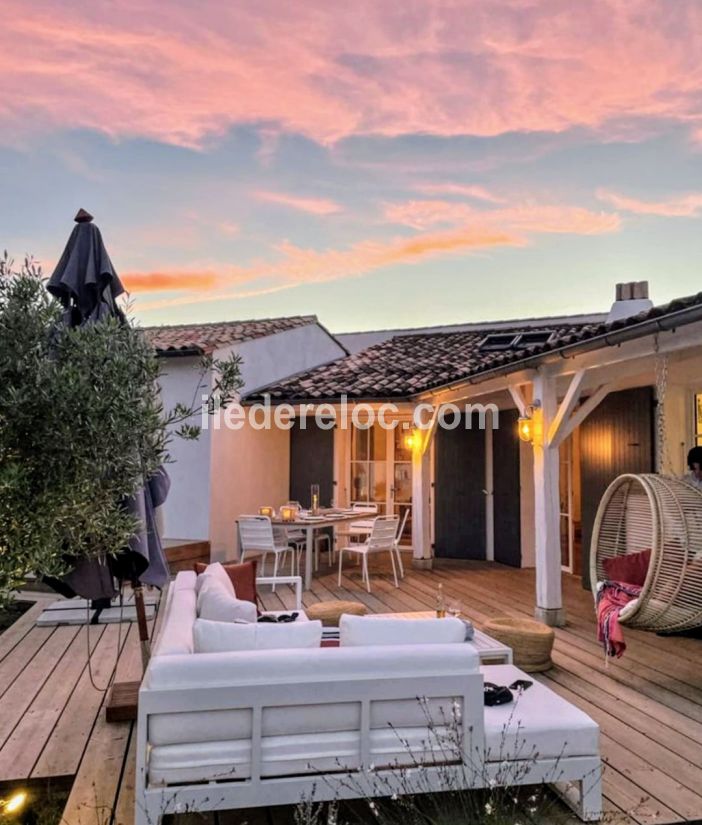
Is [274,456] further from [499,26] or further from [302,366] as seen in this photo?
[499,26]

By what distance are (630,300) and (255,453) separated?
20.6 ft

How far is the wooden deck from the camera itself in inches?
115

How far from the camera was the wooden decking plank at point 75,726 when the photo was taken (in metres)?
3.33

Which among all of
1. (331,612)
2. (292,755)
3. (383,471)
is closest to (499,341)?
(383,471)

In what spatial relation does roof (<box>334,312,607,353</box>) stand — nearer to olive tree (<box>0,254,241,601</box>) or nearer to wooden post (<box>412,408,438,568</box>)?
wooden post (<box>412,408,438,568</box>)

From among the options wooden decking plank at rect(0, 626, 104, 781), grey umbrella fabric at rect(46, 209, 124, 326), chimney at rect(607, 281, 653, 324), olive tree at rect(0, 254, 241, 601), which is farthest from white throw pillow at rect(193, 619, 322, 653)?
chimney at rect(607, 281, 653, 324)

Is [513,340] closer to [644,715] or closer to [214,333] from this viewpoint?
[214,333]

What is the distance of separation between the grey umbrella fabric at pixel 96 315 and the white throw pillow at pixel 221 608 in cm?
A: 29

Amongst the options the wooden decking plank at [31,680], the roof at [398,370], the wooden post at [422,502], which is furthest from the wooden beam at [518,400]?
the wooden decking plank at [31,680]

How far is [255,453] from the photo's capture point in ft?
34.8

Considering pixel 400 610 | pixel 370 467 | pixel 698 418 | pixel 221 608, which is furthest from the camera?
pixel 370 467

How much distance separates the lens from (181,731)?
8.57ft

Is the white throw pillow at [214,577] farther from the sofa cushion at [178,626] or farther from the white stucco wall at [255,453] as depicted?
the white stucco wall at [255,453]

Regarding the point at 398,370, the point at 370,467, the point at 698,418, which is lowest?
the point at 370,467
